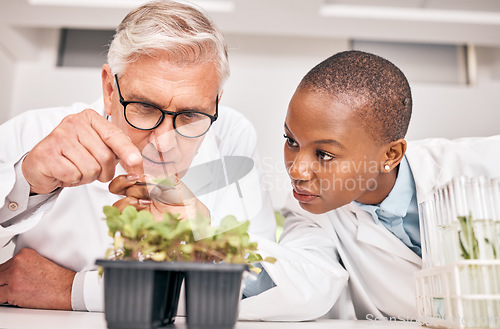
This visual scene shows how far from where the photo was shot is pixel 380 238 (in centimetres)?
107

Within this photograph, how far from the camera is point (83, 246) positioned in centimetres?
120

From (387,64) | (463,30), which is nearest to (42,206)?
(387,64)

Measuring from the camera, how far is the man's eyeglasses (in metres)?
0.97

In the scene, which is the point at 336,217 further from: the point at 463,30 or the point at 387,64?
the point at 463,30

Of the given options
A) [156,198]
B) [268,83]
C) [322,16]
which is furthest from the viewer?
[268,83]

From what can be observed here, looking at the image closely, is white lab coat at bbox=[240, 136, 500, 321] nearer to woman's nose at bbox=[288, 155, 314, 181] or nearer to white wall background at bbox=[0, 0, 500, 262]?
woman's nose at bbox=[288, 155, 314, 181]

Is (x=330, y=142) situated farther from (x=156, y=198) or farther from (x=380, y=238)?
(x=156, y=198)

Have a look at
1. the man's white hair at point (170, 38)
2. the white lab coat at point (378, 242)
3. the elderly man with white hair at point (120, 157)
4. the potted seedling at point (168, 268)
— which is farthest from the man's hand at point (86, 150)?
the white lab coat at point (378, 242)

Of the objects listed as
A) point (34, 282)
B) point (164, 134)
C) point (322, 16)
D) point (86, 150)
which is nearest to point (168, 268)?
point (86, 150)

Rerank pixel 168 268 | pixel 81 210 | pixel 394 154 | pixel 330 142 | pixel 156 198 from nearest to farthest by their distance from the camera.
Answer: pixel 168 268, pixel 156 198, pixel 330 142, pixel 394 154, pixel 81 210

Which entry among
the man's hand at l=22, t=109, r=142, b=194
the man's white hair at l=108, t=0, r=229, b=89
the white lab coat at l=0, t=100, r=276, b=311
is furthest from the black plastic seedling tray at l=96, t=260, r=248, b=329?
the man's white hair at l=108, t=0, r=229, b=89

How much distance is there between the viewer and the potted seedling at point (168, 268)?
0.53 m

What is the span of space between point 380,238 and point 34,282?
2.64 feet

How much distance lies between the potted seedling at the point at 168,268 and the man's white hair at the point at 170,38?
56 centimetres
